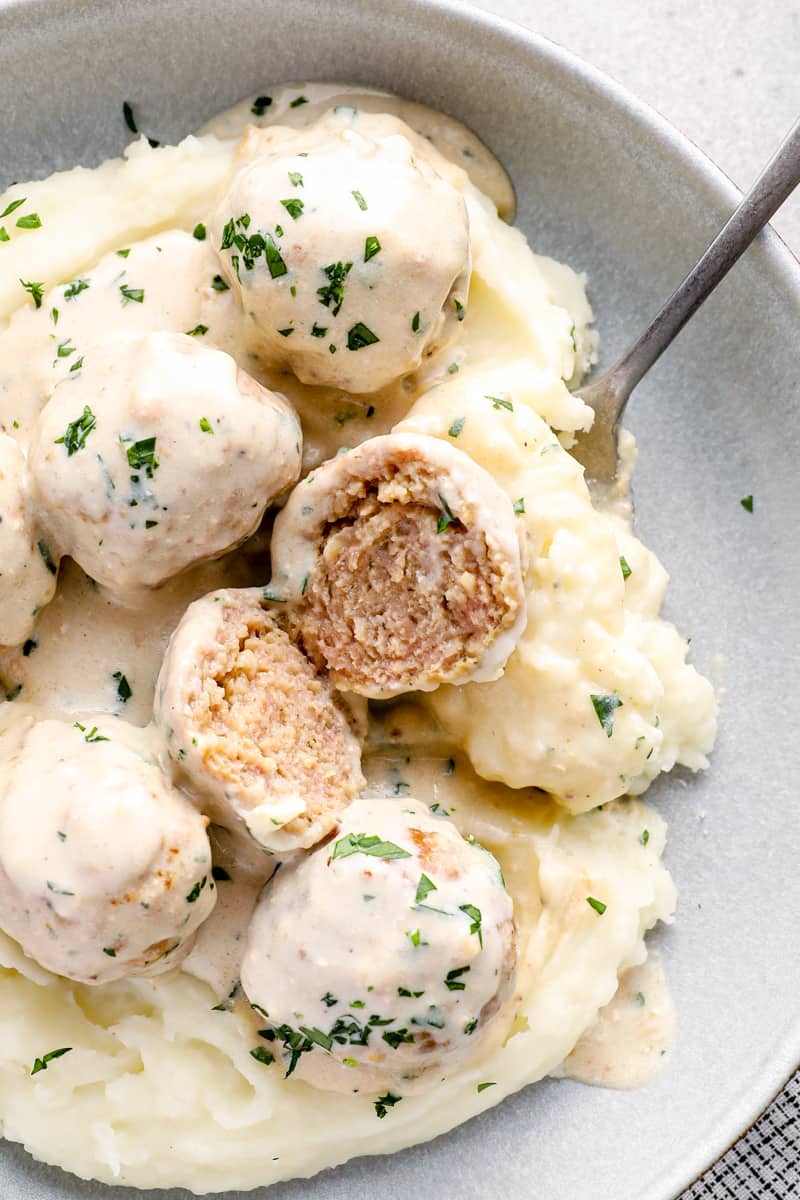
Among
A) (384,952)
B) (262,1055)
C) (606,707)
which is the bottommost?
(262,1055)

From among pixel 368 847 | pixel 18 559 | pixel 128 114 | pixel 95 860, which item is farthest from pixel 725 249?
pixel 95 860

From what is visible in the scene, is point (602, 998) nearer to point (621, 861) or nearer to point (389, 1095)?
point (621, 861)

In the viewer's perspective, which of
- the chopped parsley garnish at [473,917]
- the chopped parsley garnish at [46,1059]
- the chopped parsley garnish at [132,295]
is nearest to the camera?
the chopped parsley garnish at [473,917]

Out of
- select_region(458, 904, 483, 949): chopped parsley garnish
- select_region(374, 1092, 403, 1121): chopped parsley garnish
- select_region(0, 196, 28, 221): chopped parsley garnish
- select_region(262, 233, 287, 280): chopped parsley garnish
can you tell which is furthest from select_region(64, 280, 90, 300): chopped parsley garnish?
select_region(374, 1092, 403, 1121): chopped parsley garnish

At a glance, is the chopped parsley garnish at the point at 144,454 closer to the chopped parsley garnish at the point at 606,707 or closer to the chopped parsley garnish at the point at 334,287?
the chopped parsley garnish at the point at 334,287

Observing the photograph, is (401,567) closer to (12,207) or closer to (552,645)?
(552,645)

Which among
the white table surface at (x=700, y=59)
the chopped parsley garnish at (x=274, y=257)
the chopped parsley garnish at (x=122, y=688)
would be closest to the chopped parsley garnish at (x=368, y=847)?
the chopped parsley garnish at (x=122, y=688)

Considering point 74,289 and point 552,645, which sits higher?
point 552,645
